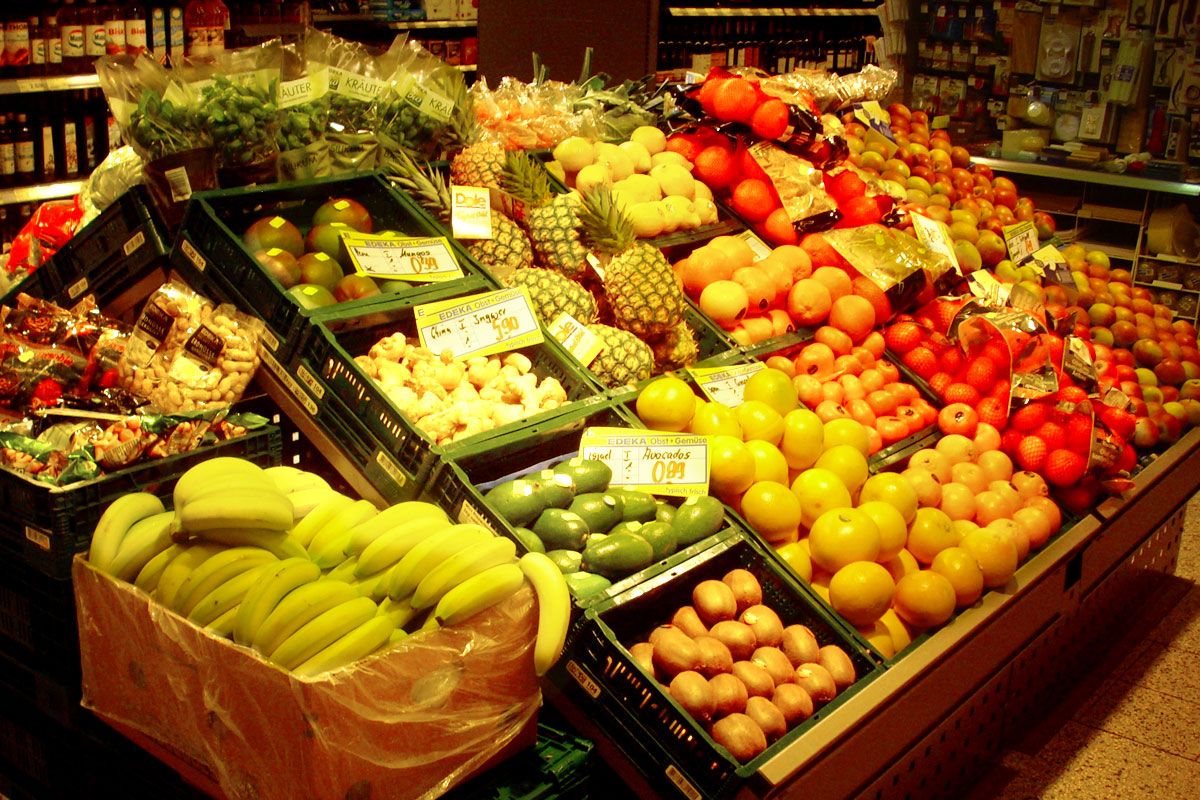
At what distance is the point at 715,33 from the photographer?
8.22 meters

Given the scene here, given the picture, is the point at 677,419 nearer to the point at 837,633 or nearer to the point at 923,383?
the point at 837,633

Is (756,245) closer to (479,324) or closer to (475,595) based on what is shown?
(479,324)

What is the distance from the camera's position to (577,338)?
112 inches

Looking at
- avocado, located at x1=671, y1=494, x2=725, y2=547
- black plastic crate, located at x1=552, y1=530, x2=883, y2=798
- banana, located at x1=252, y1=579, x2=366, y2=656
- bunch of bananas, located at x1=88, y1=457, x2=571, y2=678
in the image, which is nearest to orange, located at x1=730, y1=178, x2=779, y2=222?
avocado, located at x1=671, y1=494, x2=725, y2=547

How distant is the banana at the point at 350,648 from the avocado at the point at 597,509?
0.60 metres

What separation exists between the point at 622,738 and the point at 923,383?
5.84ft

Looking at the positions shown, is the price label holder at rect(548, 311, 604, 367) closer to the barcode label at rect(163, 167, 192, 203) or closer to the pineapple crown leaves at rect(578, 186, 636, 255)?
the pineapple crown leaves at rect(578, 186, 636, 255)

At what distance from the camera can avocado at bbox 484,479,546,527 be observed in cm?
219

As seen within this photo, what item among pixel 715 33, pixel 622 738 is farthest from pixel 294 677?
pixel 715 33

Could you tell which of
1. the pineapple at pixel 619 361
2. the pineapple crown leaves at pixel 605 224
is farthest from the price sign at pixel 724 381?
the pineapple crown leaves at pixel 605 224

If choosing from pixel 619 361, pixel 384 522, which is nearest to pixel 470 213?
pixel 619 361

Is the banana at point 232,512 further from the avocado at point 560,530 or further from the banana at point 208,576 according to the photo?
the avocado at point 560,530

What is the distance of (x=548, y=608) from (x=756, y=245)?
6.56ft

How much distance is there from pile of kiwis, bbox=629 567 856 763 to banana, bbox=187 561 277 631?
74cm
